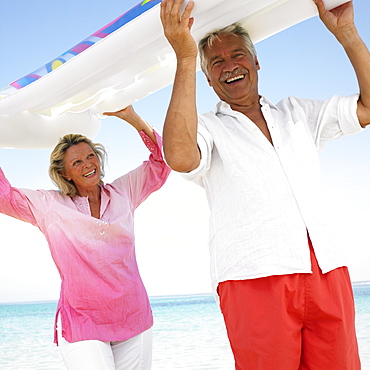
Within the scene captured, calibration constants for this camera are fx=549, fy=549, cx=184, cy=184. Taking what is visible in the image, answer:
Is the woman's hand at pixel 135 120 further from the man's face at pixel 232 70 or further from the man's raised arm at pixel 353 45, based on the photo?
the man's raised arm at pixel 353 45

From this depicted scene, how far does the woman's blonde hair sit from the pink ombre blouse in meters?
0.05

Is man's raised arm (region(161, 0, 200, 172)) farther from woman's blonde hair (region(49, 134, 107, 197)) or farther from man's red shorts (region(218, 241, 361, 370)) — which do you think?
woman's blonde hair (region(49, 134, 107, 197))

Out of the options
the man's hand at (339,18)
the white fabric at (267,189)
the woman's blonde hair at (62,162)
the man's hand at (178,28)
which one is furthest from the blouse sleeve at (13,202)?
the man's hand at (339,18)

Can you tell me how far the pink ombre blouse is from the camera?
233 cm

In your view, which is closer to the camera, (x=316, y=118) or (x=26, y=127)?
(x=316, y=118)

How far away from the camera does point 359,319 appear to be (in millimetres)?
10797

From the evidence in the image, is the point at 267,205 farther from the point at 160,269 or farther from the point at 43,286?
the point at 43,286

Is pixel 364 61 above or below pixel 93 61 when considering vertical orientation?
below

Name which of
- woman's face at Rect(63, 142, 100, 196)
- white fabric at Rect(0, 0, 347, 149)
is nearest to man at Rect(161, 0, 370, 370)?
white fabric at Rect(0, 0, 347, 149)

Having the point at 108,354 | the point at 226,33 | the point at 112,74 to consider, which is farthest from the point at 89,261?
the point at 226,33

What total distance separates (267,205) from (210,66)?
500 millimetres

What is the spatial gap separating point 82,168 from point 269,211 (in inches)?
53.3

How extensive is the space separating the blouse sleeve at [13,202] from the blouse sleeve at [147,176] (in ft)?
1.49

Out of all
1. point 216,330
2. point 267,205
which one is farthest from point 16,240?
point 267,205
